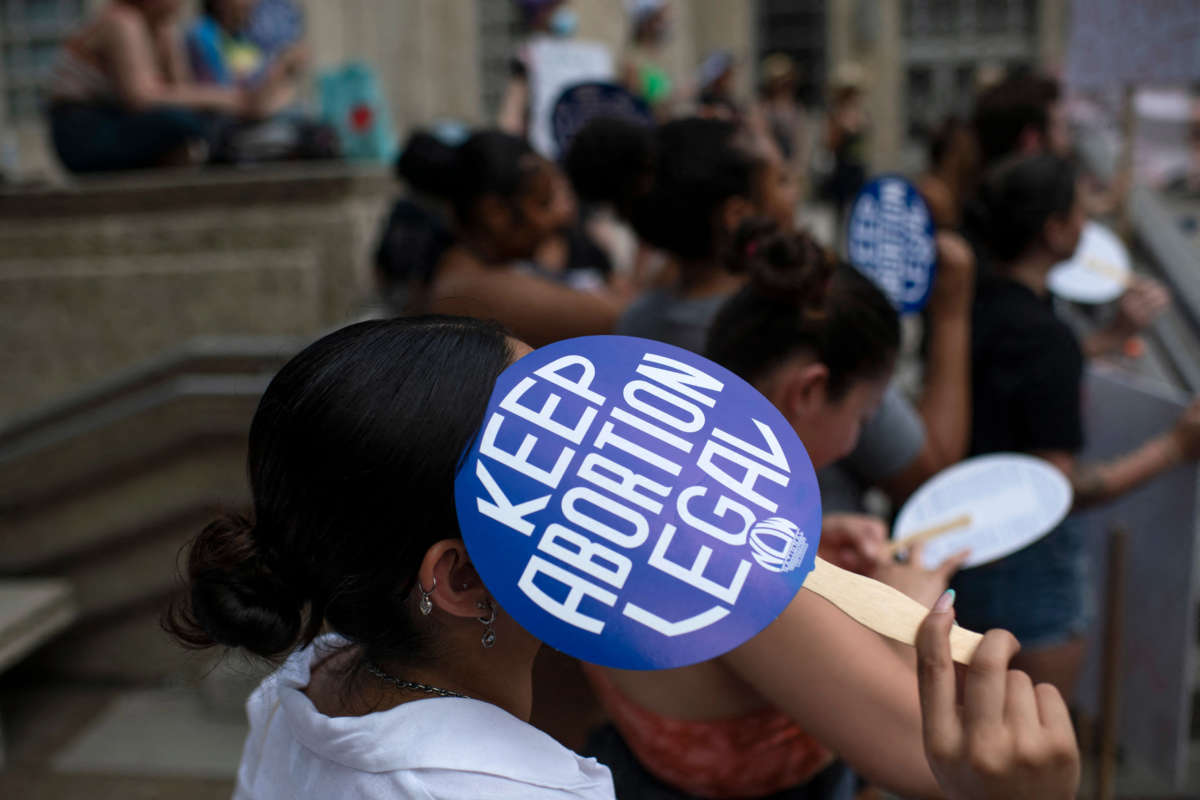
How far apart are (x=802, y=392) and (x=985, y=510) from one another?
0.29 meters

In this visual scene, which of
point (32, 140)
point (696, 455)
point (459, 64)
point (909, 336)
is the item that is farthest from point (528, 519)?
point (459, 64)

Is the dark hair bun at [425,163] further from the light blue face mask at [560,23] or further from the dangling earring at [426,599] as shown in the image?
the dangling earring at [426,599]

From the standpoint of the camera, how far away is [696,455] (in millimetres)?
721

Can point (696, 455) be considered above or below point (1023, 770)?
above

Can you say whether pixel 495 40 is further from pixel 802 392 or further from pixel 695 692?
pixel 695 692

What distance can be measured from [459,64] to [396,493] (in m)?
14.1

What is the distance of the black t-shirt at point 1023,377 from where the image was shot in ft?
6.66

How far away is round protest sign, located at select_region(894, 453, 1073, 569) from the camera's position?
4.16 feet

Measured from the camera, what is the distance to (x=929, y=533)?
4.23ft

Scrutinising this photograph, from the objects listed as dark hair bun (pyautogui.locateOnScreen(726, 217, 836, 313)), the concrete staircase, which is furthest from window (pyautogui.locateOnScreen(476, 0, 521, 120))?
dark hair bun (pyautogui.locateOnScreen(726, 217, 836, 313))

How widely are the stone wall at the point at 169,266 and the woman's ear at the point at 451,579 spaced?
3448 mm

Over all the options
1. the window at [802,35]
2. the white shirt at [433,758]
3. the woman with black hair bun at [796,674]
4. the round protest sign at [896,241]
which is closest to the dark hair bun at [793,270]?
the woman with black hair bun at [796,674]

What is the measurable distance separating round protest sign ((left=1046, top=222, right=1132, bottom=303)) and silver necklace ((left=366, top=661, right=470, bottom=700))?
7.48 feet

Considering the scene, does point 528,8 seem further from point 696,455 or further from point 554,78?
point 696,455
